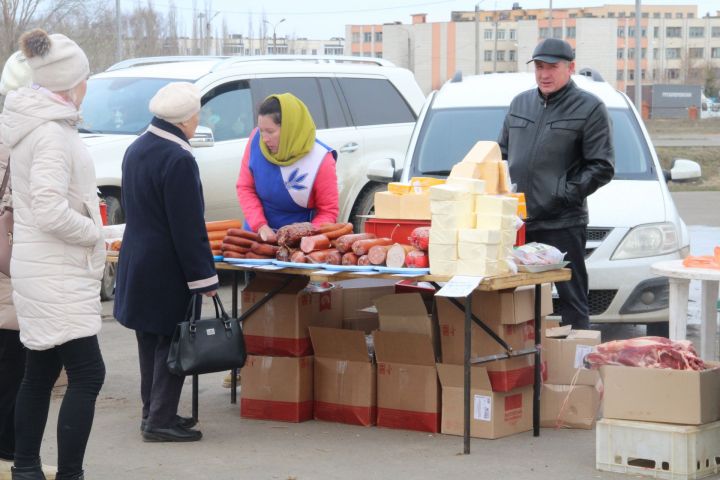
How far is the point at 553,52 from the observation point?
7410 mm

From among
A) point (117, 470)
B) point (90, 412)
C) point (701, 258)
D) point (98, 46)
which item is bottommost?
point (117, 470)

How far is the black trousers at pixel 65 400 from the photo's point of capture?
5.25 metres

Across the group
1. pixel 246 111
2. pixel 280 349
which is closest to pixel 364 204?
pixel 246 111

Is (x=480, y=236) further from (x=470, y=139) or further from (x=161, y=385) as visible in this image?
(x=470, y=139)

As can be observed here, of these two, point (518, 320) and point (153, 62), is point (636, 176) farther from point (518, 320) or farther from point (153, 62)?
point (153, 62)

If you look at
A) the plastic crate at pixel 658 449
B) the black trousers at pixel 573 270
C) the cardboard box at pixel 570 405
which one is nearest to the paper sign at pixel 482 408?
the cardboard box at pixel 570 405

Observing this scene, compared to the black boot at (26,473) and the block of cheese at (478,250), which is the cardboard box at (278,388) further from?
the black boot at (26,473)

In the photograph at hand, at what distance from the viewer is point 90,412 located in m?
5.29

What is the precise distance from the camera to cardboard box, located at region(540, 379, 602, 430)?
22.6 feet

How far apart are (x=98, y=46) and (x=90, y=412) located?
183 feet

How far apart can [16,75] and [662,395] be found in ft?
14.4

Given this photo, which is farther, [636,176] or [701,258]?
[636,176]

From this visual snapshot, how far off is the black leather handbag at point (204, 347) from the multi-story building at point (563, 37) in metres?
109

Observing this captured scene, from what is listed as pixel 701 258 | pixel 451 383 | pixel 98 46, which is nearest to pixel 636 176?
pixel 701 258
